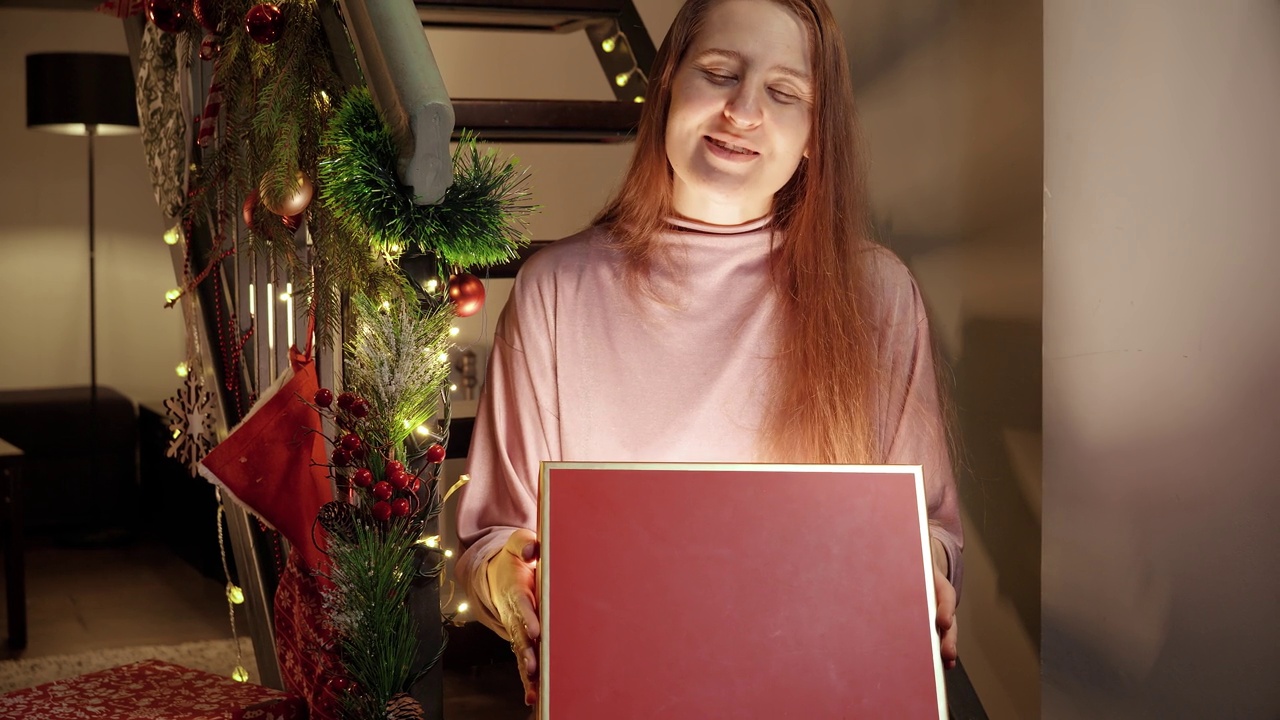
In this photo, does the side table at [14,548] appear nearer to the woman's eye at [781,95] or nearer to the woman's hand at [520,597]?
the woman's hand at [520,597]

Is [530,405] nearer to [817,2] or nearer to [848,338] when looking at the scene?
[848,338]

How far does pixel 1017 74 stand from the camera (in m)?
1.78

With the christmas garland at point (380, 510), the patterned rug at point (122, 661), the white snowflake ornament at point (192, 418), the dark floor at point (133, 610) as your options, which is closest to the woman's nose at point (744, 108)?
the christmas garland at point (380, 510)

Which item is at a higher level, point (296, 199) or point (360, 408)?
point (296, 199)

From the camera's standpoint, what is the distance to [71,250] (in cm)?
593

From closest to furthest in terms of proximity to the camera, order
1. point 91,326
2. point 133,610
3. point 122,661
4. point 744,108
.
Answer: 1. point 744,108
2. point 122,661
3. point 133,610
4. point 91,326

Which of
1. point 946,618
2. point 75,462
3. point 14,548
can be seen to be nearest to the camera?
point 946,618

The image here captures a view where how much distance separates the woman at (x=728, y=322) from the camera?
1.34 m

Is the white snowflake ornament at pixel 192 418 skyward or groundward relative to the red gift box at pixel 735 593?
skyward

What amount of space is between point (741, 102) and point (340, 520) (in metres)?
0.61

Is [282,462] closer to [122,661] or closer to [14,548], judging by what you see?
[122,661]

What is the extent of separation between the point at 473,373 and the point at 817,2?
2554 millimetres

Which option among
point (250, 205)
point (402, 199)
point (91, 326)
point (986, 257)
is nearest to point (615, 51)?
point (986, 257)

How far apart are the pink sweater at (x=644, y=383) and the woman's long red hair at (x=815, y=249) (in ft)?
0.09
